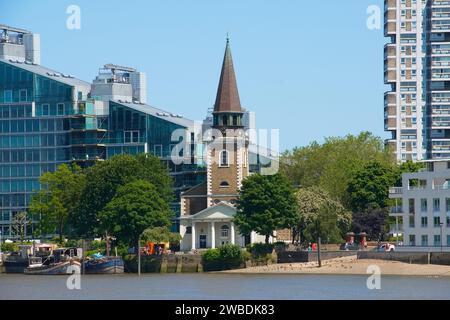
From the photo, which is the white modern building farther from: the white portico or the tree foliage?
the white portico

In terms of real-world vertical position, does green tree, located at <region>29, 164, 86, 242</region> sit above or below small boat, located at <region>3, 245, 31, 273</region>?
above

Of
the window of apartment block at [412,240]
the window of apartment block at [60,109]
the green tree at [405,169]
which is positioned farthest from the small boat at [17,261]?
the green tree at [405,169]

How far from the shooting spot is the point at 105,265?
145500 mm

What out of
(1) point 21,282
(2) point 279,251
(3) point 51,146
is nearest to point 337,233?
(2) point 279,251

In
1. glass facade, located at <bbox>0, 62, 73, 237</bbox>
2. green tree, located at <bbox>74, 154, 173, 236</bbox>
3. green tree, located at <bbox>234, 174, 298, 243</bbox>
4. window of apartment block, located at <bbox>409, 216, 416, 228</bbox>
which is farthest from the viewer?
glass facade, located at <bbox>0, 62, 73, 237</bbox>

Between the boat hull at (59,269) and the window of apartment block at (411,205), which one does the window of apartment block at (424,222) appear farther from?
the boat hull at (59,269)

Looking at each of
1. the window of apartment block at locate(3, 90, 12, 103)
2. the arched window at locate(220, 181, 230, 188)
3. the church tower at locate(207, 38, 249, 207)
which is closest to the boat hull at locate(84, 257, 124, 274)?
the church tower at locate(207, 38, 249, 207)

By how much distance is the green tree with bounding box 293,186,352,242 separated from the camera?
15425 cm

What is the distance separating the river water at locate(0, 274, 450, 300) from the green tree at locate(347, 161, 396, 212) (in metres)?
29.2

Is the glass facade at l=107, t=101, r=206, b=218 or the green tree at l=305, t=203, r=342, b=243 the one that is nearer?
the green tree at l=305, t=203, r=342, b=243

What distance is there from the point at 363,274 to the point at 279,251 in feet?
54.1

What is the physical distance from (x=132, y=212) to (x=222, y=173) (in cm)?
2299
